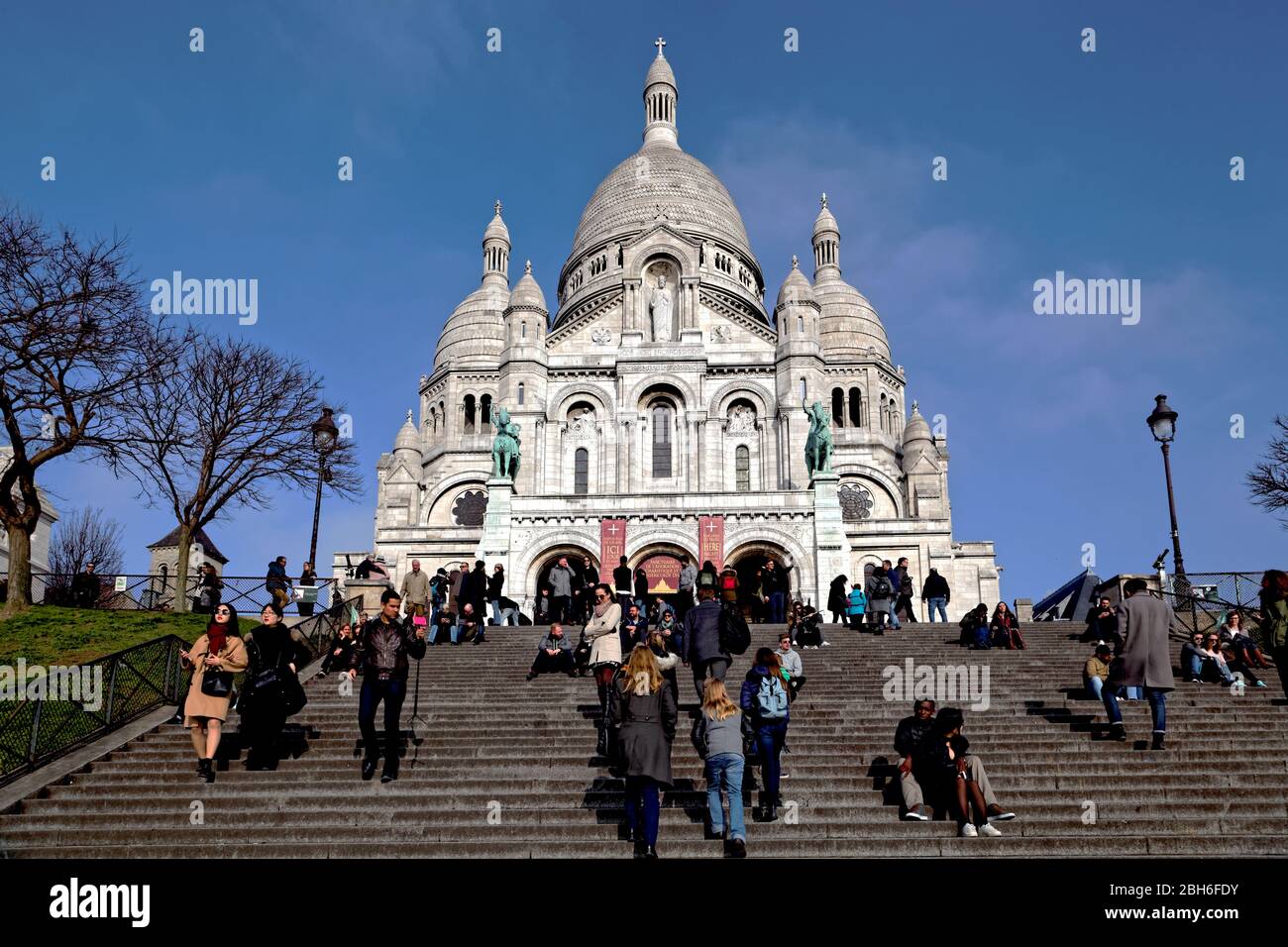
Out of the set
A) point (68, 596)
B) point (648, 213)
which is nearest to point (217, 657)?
point (68, 596)

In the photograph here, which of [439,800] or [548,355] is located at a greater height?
[548,355]

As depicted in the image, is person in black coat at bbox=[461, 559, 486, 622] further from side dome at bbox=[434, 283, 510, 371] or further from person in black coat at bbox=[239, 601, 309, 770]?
side dome at bbox=[434, 283, 510, 371]

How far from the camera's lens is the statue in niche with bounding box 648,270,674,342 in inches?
1806

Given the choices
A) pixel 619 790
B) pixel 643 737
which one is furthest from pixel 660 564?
pixel 643 737

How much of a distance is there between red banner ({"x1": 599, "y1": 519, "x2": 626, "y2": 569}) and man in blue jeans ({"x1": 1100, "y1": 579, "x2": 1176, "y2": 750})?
74.2 ft

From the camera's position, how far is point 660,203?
200ft

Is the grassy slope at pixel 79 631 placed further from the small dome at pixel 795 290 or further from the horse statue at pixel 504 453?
the small dome at pixel 795 290

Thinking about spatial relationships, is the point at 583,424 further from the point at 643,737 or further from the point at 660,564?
the point at 643,737

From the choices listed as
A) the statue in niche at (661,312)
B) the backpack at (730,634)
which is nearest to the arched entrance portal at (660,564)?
the statue in niche at (661,312)

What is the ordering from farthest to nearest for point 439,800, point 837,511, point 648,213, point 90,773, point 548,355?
point 648,213 → point 548,355 → point 837,511 → point 90,773 → point 439,800

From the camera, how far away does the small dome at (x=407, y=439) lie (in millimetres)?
53822
